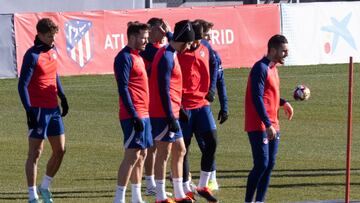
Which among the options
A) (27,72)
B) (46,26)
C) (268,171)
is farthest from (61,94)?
(268,171)

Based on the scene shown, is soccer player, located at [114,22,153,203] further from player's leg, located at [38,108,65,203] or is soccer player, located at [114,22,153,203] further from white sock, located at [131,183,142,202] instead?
player's leg, located at [38,108,65,203]

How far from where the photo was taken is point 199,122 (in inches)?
560

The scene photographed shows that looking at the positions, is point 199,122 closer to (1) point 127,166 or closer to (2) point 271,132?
(1) point 127,166

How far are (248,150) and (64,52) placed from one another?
1206cm

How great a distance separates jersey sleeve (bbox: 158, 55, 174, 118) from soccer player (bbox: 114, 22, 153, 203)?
182 millimetres

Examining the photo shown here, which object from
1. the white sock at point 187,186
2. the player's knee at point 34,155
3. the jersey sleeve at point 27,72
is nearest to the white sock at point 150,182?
the white sock at point 187,186

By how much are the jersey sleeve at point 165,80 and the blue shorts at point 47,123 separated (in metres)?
1.38

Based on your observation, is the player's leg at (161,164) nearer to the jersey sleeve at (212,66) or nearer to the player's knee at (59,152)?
the player's knee at (59,152)

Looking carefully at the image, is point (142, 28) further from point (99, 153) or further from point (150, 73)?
point (99, 153)

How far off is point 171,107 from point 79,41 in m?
17.7

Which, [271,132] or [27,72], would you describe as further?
[27,72]

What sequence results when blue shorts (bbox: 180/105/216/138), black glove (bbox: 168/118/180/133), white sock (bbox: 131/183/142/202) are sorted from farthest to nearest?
blue shorts (bbox: 180/105/216/138) → white sock (bbox: 131/183/142/202) → black glove (bbox: 168/118/180/133)

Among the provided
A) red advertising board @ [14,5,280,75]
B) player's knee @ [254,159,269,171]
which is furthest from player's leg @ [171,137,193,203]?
red advertising board @ [14,5,280,75]

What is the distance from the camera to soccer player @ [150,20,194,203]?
43.3 ft
